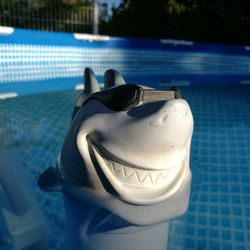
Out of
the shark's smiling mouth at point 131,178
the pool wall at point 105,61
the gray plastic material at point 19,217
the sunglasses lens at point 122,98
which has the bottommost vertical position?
the pool wall at point 105,61

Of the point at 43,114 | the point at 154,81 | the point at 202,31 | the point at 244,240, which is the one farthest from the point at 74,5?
the point at 244,240

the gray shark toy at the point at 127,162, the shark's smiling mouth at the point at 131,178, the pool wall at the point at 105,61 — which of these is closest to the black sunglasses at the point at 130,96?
the gray shark toy at the point at 127,162

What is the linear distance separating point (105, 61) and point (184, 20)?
405 cm

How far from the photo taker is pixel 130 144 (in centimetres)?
90

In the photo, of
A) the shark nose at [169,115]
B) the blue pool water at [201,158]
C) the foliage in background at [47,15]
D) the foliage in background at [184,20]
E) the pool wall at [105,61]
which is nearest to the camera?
the shark nose at [169,115]

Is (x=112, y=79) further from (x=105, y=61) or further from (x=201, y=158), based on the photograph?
(x=105, y=61)

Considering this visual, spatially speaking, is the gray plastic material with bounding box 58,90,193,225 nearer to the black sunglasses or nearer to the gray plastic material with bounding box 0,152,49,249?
the black sunglasses

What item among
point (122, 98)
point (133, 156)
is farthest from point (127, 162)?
point (122, 98)

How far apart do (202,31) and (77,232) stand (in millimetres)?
9130

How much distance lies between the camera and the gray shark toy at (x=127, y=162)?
0.88 m

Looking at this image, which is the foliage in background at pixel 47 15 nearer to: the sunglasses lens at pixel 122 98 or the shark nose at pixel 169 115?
the sunglasses lens at pixel 122 98

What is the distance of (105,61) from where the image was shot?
21.9ft

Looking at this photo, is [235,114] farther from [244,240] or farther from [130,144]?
[130,144]

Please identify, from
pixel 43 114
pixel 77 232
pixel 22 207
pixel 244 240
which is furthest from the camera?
pixel 43 114
